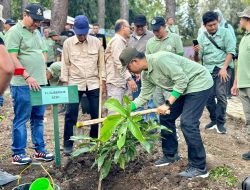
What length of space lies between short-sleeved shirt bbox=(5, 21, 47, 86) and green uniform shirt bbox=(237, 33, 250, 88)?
8.67 ft

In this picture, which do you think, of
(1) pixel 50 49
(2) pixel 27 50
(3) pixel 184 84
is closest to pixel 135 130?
(3) pixel 184 84

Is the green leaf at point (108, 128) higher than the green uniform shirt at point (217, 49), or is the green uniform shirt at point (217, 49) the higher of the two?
the green uniform shirt at point (217, 49)

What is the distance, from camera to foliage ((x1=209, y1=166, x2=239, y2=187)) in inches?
176

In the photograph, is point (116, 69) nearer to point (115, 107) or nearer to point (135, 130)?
point (115, 107)

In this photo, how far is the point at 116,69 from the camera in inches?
241

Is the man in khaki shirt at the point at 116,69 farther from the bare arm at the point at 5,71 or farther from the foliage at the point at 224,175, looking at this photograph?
the bare arm at the point at 5,71

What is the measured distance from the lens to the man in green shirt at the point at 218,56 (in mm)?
6383

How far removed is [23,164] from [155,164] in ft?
5.57

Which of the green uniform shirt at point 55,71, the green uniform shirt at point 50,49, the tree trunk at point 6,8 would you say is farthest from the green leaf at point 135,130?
the tree trunk at point 6,8

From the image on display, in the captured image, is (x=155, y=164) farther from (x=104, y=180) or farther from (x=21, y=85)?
(x=21, y=85)

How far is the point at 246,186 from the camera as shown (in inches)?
97.7

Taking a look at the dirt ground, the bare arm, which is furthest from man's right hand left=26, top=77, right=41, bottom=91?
the bare arm

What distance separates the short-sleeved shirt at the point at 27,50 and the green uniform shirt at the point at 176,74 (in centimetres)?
140

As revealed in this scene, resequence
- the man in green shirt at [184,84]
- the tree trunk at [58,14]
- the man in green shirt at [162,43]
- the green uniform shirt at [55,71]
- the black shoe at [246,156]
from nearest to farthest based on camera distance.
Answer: the man in green shirt at [184,84] → the black shoe at [246,156] → the man in green shirt at [162,43] → the green uniform shirt at [55,71] → the tree trunk at [58,14]
